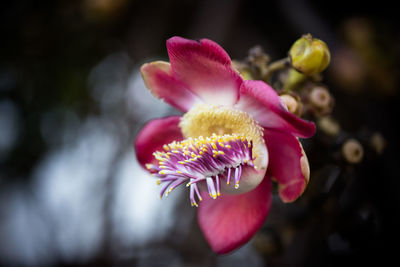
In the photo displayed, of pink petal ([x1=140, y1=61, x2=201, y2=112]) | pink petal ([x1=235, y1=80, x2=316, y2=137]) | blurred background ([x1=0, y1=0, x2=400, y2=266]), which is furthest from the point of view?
blurred background ([x1=0, y1=0, x2=400, y2=266])

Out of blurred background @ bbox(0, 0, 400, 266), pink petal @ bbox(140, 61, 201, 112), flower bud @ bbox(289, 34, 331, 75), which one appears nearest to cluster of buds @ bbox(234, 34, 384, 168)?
flower bud @ bbox(289, 34, 331, 75)

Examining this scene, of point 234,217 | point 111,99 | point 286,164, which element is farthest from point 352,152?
point 111,99

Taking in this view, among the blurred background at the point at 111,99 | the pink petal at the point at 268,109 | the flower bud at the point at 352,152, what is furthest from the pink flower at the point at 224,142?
the blurred background at the point at 111,99

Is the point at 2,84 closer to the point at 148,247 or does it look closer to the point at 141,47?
the point at 141,47

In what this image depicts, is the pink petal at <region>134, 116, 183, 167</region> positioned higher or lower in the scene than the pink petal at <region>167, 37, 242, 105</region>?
lower

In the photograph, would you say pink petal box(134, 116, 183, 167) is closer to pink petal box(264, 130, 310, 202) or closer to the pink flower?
the pink flower

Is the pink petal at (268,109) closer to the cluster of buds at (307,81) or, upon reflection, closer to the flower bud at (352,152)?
the cluster of buds at (307,81)

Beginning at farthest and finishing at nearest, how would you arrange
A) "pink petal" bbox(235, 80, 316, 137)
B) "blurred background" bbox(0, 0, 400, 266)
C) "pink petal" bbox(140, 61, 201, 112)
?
"blurred background" bbox(0, 0, 400, 266), "pink petal" bbox(140, 61, 201, 112), "pink petal" bbox(235, 80, 316, 137)
